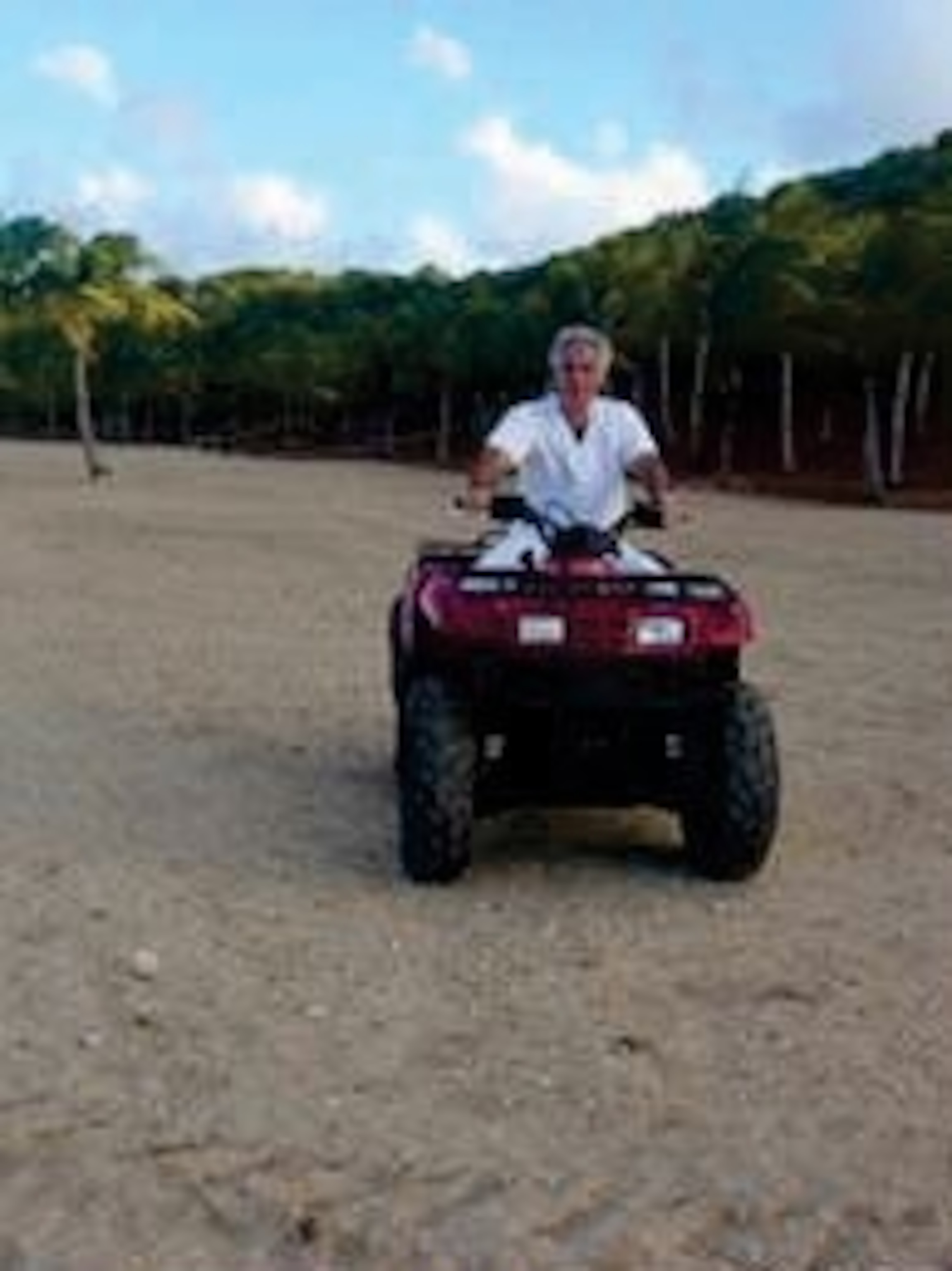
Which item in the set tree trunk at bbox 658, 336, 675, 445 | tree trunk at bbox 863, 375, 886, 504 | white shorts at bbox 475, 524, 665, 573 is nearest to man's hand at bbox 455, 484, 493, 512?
white shorts at bbox 475, 524, 665, 573

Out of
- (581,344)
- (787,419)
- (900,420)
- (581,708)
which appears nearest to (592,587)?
(581,708)

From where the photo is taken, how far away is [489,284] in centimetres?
12112

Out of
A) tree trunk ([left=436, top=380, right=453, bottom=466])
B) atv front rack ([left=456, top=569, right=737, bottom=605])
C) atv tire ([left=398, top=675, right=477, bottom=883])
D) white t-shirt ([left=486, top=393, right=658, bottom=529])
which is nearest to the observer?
atv tire ([left=398, top=675, right=477, bottom=883])

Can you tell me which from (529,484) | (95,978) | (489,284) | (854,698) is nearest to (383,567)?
(854,698)

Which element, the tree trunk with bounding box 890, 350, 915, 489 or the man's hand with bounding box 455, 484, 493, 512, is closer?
the man's hand with bounding box 455, 484, 493, 512

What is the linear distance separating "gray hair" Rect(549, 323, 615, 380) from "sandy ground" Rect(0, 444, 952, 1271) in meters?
2.01

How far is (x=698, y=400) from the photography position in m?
84.0

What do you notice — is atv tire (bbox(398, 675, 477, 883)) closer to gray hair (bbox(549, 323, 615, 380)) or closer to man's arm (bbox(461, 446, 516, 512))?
man's arm (bbox(461, 446, 516, 512))

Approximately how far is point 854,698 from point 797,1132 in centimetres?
1056

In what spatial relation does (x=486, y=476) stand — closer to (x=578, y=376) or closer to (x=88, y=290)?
(x=578, y=376)

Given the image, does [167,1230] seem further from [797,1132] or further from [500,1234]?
[797,1132]

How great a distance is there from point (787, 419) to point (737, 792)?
Result: 67.2 meters

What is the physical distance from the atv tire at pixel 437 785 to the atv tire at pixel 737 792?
0.92m

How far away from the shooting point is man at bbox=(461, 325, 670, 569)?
1125cm
